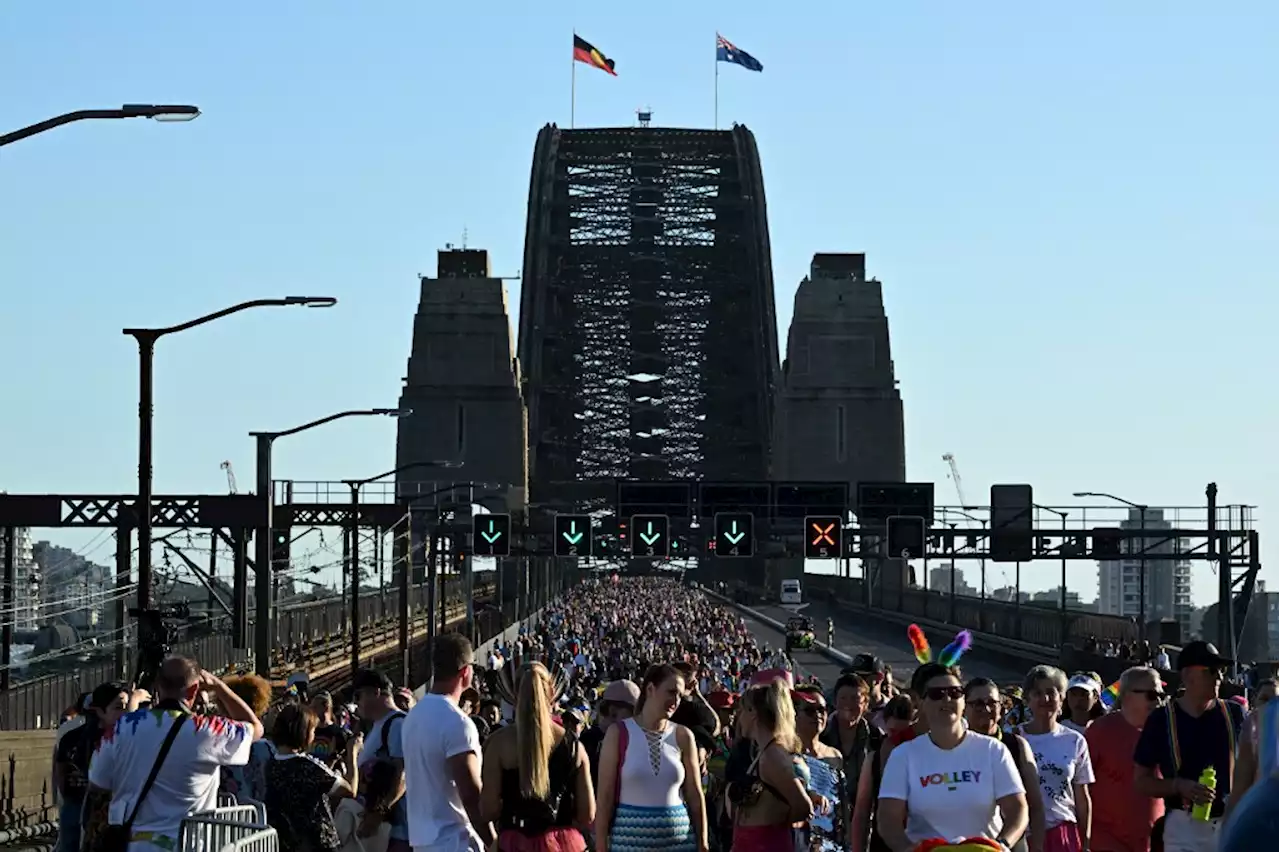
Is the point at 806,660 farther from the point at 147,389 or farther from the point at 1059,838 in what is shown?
the point at 1059,838

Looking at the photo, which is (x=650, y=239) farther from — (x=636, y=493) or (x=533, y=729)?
(x=533, y=729)

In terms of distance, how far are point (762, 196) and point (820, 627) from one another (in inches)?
1771

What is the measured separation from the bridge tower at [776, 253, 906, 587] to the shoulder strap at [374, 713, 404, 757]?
386 feet

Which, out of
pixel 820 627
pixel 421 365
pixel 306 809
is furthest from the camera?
pixel 421 365

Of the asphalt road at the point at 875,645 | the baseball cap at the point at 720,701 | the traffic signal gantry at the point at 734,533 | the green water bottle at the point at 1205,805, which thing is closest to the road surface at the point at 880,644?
the asphalt road at the point at 875,645

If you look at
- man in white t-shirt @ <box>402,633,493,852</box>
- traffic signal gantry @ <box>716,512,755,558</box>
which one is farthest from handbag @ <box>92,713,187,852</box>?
traffic signal gantry @ <box>716,512,755,558</box>

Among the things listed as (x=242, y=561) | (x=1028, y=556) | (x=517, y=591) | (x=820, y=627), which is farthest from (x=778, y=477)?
(x=242, y=561)

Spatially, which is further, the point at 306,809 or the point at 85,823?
the point at 306,809

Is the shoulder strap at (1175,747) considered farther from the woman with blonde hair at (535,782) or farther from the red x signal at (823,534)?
the red x signal at (823,534)

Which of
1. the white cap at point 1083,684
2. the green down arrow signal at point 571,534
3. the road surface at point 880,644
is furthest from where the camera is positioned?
the green down arrow signal at point 571,534

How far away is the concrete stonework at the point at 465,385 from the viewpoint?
128625 millimetres

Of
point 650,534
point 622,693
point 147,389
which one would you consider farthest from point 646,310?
point 622,693

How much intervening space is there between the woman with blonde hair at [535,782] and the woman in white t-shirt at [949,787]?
4.39ft

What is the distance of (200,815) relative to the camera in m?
10.1
